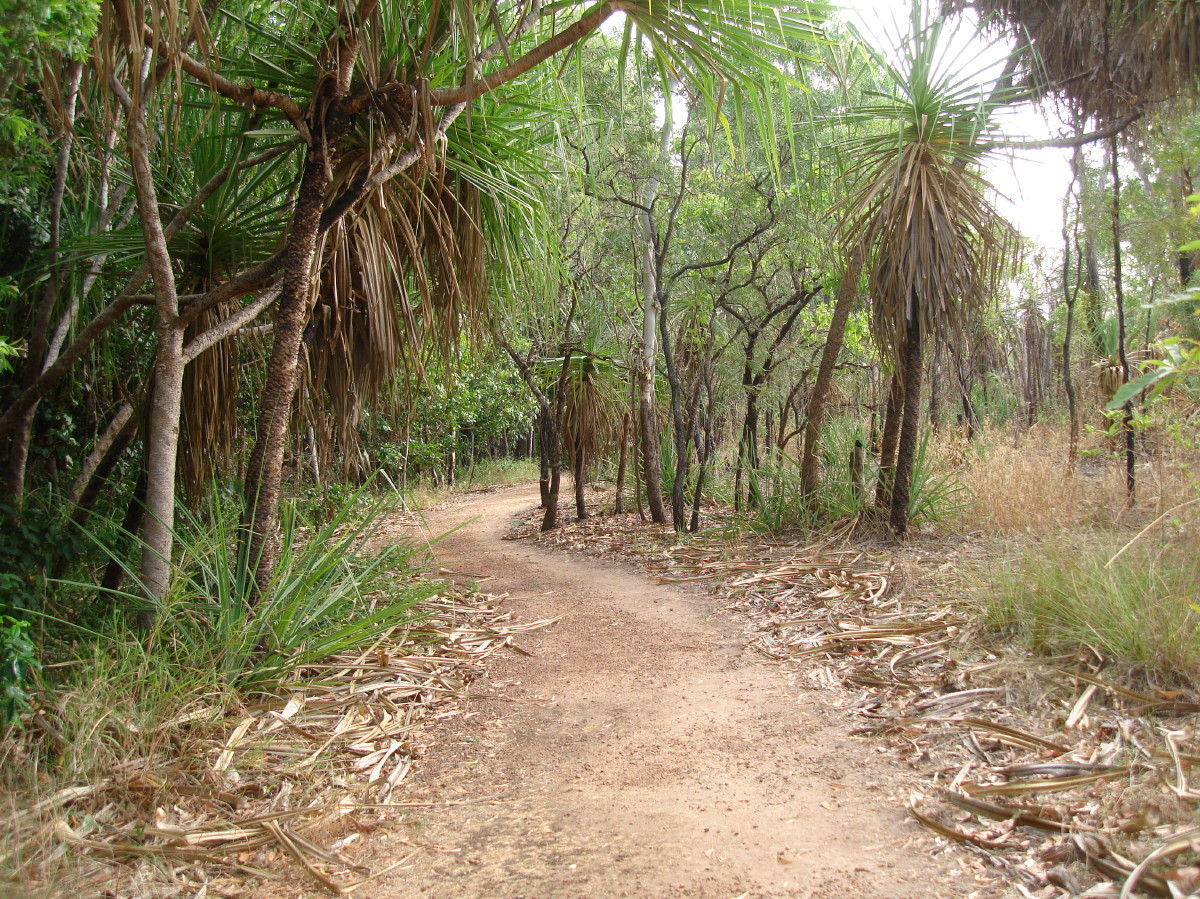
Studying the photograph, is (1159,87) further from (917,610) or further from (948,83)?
(917,610)

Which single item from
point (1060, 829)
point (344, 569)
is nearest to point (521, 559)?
point (344, 569)

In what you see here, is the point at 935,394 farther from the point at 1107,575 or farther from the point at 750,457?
the point at 1107,575

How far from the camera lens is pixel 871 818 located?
236 cm

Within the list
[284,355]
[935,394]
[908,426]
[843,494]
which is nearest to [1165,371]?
[284,355]

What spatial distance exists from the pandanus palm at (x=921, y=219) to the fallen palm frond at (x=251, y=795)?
3.96 m

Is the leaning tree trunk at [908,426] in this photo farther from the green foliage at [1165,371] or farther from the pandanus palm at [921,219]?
the green foliage at [1165,371]

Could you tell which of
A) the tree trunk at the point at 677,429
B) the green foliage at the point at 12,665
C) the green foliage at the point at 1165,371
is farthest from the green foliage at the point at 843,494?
the green foliage at the point at 12,665

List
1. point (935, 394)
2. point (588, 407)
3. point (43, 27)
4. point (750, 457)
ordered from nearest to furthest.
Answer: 1. point (43, 27)
2. point (750, 457)
3. point (588, 407)
4. point (935, 394)

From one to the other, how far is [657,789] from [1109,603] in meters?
1.90

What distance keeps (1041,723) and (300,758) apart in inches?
101

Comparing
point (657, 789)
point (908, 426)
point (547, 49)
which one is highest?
point (547, 49)

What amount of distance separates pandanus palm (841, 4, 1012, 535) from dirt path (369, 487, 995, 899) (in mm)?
2607

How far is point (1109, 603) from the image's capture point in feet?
10.2

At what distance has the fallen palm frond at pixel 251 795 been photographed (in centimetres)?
212
